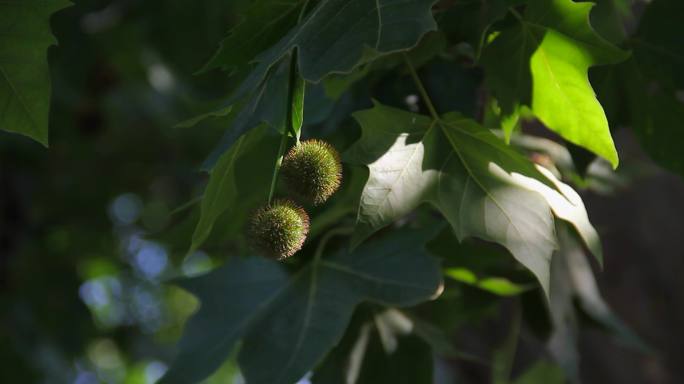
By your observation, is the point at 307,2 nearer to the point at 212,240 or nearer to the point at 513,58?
the point at 513,58

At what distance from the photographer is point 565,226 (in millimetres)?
2812

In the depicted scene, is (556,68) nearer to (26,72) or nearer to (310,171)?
(310,171)

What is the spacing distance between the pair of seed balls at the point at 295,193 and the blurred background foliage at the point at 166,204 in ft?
1.78

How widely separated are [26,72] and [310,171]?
57 cm

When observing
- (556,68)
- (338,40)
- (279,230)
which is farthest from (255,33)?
(556,68)

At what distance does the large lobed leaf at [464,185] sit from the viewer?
1725 millimetres

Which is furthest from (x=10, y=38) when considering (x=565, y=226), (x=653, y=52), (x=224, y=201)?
(x=565, y=226)

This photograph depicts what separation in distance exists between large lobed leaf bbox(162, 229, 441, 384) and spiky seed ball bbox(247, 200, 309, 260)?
1.35 feet

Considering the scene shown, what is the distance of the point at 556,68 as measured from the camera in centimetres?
187

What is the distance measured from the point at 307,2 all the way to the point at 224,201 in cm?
41

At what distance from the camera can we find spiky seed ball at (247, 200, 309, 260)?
1.67 meters

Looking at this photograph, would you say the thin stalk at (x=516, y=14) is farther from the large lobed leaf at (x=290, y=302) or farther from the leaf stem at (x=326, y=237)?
the leaf stem at (x=326, y=237)

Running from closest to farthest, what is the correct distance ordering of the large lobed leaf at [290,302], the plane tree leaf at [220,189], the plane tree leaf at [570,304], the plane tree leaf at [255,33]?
1. the plane tree leaf at [220,189]
2. the plane tree leaf at [255,33]
3. the large lobed leaf at [290,302]
4. the plane tree leaf at [570,304]

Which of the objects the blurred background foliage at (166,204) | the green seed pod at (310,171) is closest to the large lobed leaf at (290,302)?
the blurred background foliage at (166,204)
